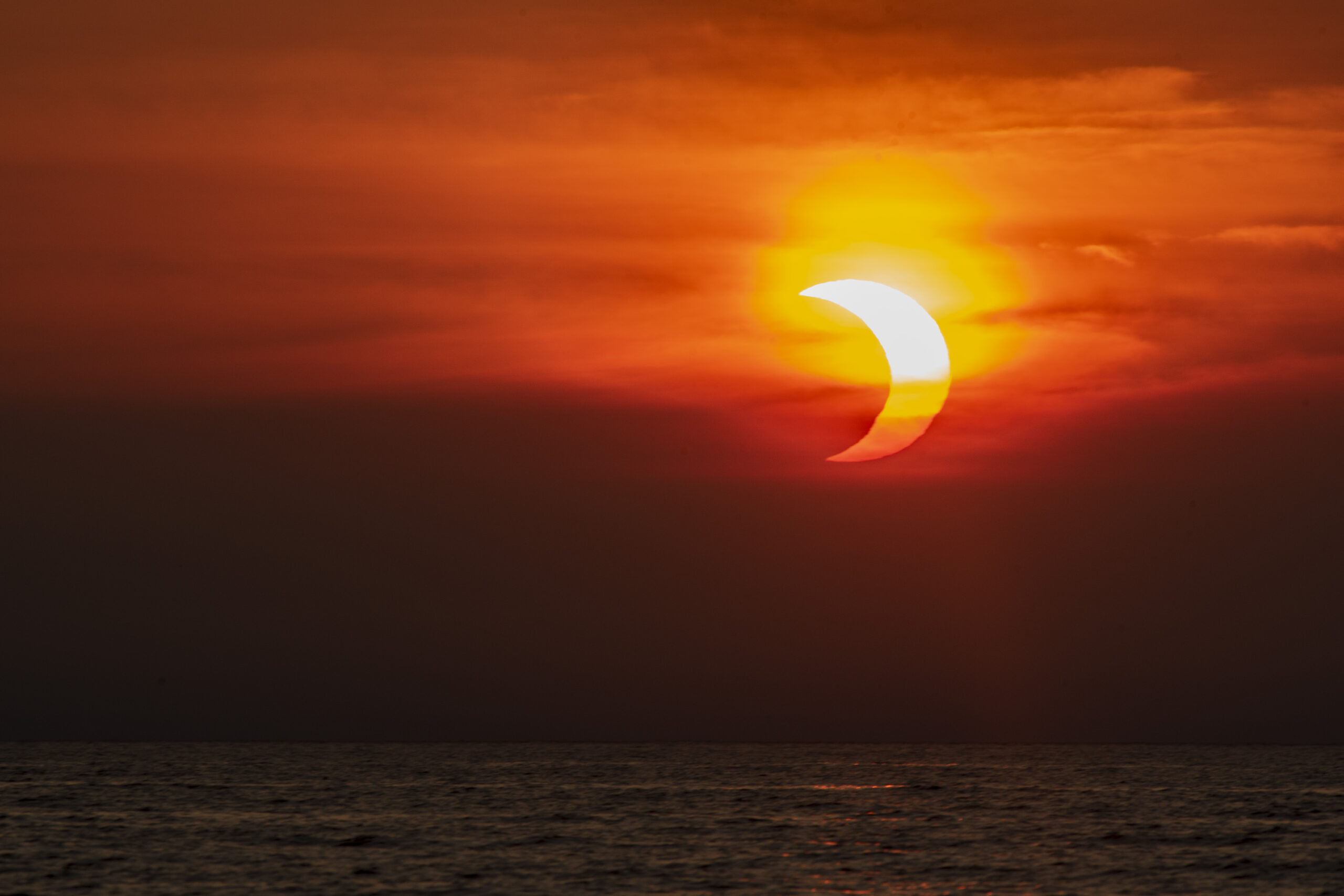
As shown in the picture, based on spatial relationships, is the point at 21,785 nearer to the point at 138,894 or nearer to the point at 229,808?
the point at 229,808

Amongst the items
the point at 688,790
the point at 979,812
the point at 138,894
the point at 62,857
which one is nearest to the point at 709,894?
the point at 138,894

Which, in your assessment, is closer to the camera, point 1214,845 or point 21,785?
point 1214,845

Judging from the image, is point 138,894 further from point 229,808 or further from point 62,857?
point 229,808

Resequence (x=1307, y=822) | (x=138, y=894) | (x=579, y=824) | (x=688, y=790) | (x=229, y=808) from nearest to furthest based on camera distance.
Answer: (x=138, y=894) < (x=579, y=824) < (x=1307, y=822) < (x=229, y=808) < (x=688, y=790)

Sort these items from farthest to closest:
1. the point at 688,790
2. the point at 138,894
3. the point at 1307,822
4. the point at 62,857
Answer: the point at 688,790
the point at 1307,822
the point at 62,857
the point at 138,894

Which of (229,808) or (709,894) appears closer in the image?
(709,894)

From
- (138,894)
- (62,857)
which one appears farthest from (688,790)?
(138,894)

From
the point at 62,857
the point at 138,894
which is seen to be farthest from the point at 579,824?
the point at 138,894

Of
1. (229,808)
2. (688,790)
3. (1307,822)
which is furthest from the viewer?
(688,790)

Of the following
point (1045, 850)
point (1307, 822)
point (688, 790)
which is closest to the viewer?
point (1045, 850)
